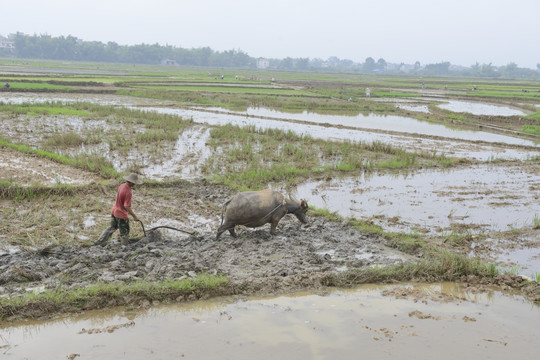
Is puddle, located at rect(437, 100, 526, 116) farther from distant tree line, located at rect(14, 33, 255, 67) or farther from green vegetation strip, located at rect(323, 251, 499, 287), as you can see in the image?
distant tree line, located at rect(14, 33, 255, 67)

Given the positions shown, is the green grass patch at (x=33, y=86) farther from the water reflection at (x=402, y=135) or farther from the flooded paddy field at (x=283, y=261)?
the flooded paddy field at (x=283, y=261)

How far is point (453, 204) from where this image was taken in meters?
10.7

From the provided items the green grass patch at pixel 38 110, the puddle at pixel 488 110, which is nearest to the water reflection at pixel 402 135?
the green grass patch at pixel 38 110

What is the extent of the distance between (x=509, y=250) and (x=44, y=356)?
24.4 feet

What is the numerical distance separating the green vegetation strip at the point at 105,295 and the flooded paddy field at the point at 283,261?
7 cm

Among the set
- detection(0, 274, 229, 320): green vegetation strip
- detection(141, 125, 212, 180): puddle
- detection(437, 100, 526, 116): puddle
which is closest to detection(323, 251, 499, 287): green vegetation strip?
detection(0, 274, 229, 320): green vegetation strip

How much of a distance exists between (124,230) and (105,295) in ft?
6.11

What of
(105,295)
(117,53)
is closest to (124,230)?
(105,295)

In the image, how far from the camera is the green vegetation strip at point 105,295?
17.1 feet

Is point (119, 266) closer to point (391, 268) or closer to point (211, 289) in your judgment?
point (211, 289)

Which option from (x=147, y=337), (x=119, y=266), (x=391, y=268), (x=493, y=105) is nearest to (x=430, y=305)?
(x=391, y=268)

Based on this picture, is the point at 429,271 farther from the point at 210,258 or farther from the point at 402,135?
the point at 402,135

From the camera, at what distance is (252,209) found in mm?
7656

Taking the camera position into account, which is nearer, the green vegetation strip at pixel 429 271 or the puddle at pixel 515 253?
the green vegetation strip at pixel 429 271
